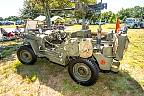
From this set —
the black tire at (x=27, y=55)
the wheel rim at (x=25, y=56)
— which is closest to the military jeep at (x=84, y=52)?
the black tire at (x=27, y=55)

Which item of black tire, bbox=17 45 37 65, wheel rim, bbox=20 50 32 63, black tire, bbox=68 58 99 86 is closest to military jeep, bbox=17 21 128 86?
black tire, bbox=68 58 99 86

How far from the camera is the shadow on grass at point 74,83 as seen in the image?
6.70 metres

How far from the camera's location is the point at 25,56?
8.53 meters

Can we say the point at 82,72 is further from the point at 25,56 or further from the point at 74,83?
the point at 25,56

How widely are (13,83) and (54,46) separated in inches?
70.8

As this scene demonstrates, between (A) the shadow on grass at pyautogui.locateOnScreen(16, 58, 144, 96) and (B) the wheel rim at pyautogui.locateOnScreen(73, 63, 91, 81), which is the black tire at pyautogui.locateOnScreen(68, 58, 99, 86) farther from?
(A) the shadow on grass at pyautogui.locateOnScreen(16, 58, 144, 96)

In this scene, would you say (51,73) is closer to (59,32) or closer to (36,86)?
(36,86)

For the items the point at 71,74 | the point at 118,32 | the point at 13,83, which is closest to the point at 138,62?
the point at 118,32

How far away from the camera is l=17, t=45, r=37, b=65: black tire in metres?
8.30

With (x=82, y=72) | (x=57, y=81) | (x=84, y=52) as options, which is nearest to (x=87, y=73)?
(x=82, y=72)

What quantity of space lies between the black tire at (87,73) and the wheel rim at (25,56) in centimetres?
206

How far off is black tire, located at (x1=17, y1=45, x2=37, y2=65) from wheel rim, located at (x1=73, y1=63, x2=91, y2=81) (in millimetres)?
2007

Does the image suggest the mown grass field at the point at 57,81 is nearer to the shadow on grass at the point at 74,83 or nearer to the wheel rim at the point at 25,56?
the shadow on grass at the point at 74,83

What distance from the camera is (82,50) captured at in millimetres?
6543
